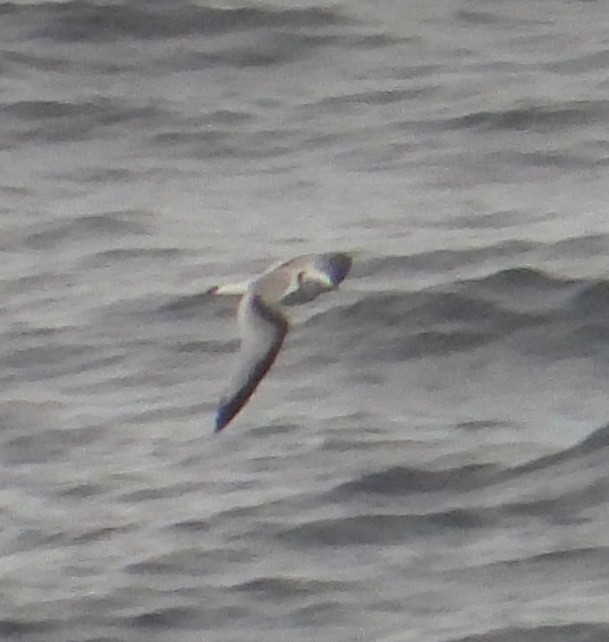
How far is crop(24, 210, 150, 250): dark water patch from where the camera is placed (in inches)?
432

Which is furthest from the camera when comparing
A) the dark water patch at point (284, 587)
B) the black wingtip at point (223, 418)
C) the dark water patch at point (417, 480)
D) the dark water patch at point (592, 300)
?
the dark water patch at point (592, 300)

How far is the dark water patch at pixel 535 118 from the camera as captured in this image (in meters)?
11.9

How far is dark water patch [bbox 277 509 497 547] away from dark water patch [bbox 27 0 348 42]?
462 centimetres

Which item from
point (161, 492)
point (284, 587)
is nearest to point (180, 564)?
point (284, 587)

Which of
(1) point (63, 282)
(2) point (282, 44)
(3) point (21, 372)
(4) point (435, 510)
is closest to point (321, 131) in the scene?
(2) point (282, 44)

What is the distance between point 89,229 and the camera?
11062mm

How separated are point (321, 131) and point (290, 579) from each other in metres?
3.93

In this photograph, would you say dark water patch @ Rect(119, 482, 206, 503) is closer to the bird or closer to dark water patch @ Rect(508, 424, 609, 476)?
the bird

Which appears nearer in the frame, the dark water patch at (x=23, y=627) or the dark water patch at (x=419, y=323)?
the dark water patch at (x=23, y=627)

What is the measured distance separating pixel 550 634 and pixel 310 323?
103 inches

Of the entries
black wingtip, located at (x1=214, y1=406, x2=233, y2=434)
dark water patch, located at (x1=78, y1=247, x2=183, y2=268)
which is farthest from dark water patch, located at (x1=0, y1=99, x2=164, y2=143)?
black wingtip, located at (x1=214, y1=406, x2=233, y2=434)

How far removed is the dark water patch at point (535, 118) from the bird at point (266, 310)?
338 cm

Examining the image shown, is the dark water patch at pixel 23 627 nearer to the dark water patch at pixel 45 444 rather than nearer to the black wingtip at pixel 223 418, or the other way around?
the dark water patch at pixel 45 444

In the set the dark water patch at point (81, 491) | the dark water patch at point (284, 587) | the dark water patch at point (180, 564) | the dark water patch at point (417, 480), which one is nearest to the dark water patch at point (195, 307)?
the dark water patch at point (81, 491)
